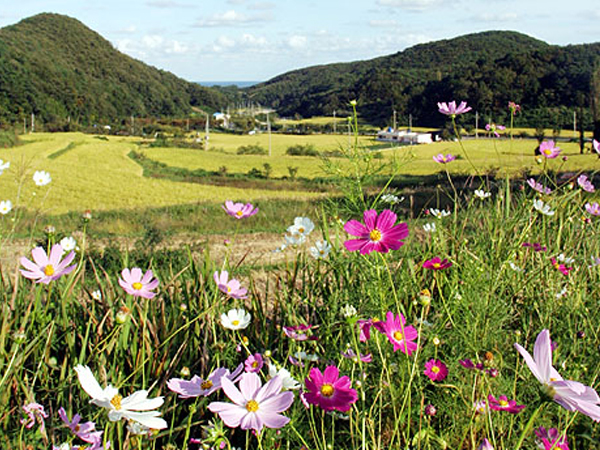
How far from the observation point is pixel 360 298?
1.97 m

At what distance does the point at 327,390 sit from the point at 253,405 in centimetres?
16

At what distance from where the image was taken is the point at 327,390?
96 cm

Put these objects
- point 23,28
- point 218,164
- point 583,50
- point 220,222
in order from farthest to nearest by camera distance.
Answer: point 23,28 < point 583,50 < point 218,164 < point 220,222

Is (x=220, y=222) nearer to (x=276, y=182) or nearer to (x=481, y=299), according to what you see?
(x=481, y=299)

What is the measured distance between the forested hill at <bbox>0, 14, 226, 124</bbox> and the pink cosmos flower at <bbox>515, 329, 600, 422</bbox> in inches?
3379

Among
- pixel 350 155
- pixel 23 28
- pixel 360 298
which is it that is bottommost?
pixel 360 298

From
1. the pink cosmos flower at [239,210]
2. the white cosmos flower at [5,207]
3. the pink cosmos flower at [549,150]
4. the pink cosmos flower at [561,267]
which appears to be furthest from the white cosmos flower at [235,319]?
the pink cosmos flower at [549,150]

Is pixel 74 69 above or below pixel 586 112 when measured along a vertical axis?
above

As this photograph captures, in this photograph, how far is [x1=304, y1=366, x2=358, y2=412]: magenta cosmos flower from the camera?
92cm

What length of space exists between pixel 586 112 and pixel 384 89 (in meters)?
33.1

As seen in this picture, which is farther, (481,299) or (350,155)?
(350,155)

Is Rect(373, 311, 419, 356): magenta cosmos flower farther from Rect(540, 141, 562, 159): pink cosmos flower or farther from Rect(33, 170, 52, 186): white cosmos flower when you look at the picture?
Rect(33, 170, 52, 186): white cosmos flower

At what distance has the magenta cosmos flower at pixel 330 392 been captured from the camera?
0.92 m

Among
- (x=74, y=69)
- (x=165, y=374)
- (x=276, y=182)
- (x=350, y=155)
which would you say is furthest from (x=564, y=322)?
(x=74, y=69)
